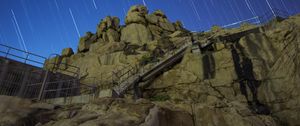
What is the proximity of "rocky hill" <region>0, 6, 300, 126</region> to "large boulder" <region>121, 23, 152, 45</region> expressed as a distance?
1289mm

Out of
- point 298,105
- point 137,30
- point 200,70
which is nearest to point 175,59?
point 200,70

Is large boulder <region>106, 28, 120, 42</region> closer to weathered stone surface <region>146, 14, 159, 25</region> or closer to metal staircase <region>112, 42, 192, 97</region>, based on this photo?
weathered stone surface <region>146, 14, 159, 25</region>

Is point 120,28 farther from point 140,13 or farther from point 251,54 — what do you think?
point 251,54

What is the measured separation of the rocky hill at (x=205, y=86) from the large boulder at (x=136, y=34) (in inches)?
50.7

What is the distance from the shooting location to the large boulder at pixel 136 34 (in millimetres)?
39291

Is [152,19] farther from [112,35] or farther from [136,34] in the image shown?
[112,35]

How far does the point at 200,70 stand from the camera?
21484 millimetres

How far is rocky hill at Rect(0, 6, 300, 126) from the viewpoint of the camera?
10.4m

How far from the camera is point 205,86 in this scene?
19.9m

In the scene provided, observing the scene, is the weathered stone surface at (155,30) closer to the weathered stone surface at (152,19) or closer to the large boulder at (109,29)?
the weathered stone surface at (152,19)

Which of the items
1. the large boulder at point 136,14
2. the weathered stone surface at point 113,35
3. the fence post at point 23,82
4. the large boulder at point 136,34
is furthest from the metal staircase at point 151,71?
the large boulder at point 136,14

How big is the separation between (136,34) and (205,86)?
2362 cm

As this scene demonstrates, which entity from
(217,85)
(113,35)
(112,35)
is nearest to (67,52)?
(112,35)

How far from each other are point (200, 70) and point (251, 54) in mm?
5448
